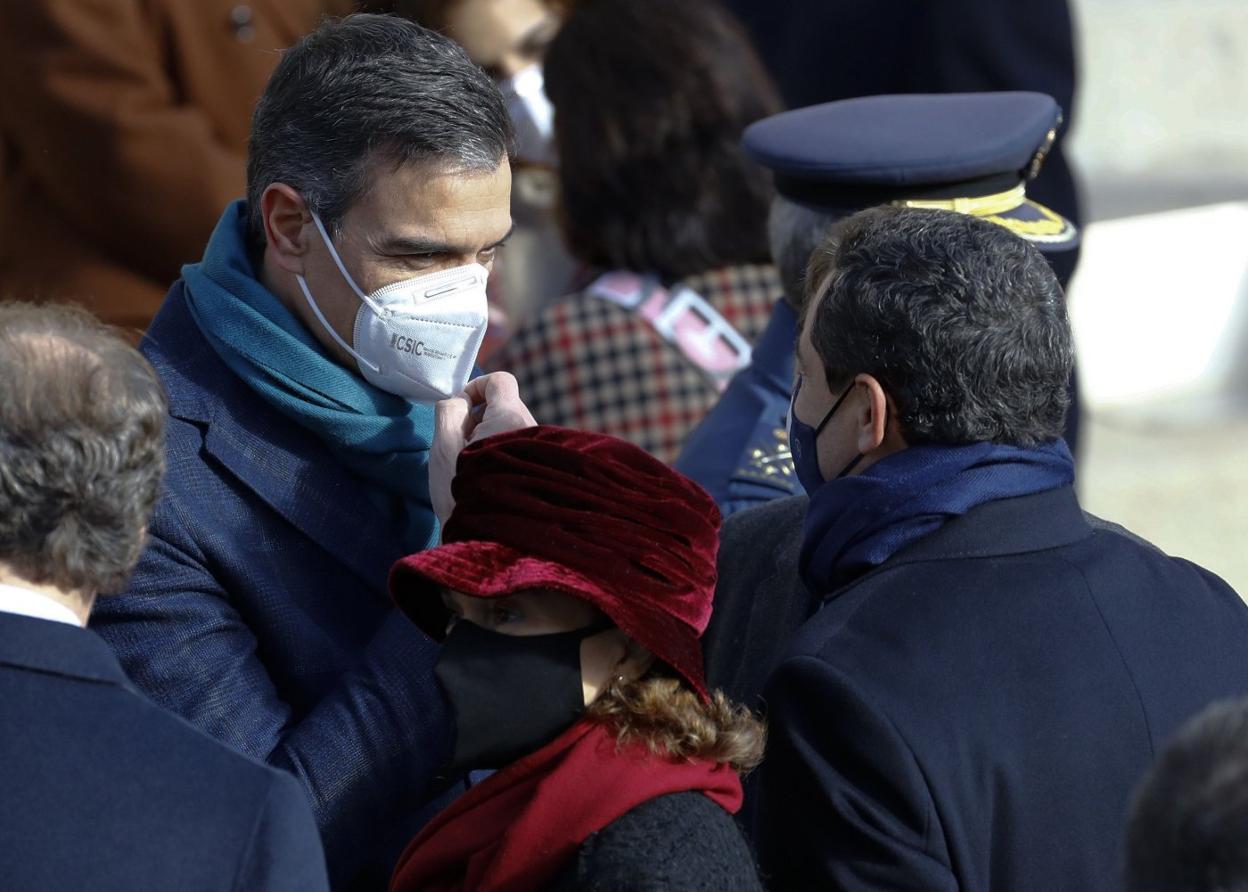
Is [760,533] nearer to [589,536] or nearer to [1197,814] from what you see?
[589,536]

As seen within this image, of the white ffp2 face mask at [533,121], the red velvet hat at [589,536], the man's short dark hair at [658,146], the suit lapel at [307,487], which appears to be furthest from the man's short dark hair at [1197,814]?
the white ffp2 face mask at [533,121]

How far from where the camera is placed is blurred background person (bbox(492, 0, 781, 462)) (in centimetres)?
381

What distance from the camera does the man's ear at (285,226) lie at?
242 cm

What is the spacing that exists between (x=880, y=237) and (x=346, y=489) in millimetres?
759

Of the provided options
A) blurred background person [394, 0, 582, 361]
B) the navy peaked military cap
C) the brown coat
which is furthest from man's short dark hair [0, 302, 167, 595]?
blurred background person [394, 0, 582, 361]

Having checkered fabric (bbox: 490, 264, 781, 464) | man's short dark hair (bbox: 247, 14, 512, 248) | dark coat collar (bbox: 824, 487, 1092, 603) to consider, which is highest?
man's short dark hair (bbox: 247, 14, 512, 248)

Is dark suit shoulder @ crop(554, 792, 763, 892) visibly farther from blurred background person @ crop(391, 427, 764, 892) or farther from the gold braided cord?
the gold braided cord

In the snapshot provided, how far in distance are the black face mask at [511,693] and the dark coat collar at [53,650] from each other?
0.38 meters

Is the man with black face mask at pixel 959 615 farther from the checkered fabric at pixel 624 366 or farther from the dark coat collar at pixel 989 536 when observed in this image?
the checkered fabric at pixel 624 366

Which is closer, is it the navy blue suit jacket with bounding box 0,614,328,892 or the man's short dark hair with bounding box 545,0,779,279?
the navy blue suit jacket with bounding box 0,614,328,892

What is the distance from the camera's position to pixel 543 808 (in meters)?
1.95

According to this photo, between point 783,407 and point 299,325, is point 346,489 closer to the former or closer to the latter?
point 299,325

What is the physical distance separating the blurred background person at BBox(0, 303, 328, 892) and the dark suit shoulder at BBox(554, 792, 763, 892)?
0.28 meters

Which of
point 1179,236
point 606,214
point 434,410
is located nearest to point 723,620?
point 434,410
